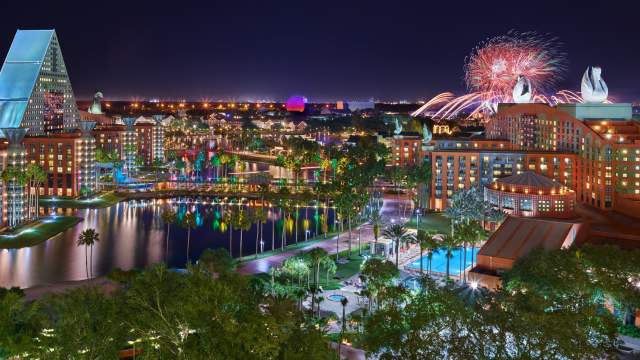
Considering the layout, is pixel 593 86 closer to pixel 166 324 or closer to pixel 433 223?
pixel 433 223

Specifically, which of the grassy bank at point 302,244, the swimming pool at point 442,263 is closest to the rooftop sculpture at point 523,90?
the grassy bank at point 302,244

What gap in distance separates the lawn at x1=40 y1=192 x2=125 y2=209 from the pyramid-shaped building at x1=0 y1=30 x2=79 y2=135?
17304 millimetres

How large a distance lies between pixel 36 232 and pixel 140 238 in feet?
26.1

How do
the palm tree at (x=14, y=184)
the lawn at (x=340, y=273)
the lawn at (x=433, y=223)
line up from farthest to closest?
the lawn at (x=433, y=223), the palm tree at (x=14, y=184), the lawn at (x=340, y=273)

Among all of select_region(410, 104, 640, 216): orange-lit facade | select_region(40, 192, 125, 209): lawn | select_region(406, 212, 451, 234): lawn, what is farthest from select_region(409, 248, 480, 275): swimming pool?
select_region(40, 192, 125, 209): lawn

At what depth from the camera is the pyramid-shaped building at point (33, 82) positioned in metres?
78.8

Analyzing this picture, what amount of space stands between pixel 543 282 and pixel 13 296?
1984 cm

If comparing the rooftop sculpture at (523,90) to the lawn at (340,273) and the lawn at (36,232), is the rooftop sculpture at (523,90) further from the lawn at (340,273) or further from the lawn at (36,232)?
the lawn at (36,232)

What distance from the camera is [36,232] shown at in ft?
162

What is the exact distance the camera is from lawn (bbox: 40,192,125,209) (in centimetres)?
6331

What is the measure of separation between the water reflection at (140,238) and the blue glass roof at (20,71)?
23531mm

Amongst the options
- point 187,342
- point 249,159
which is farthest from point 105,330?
point 249,159

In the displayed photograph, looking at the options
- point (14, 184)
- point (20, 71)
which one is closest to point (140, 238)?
point (14, 184)

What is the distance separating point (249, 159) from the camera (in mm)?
109375
